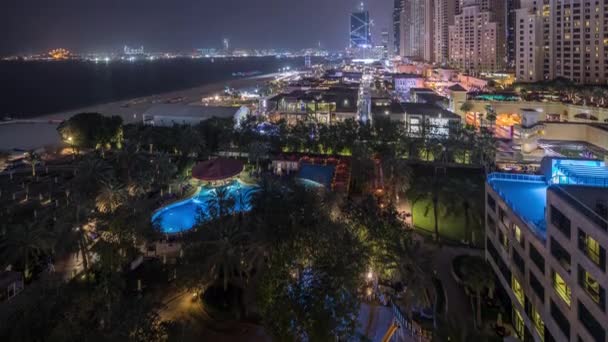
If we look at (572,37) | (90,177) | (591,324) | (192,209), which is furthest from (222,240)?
(572,37)

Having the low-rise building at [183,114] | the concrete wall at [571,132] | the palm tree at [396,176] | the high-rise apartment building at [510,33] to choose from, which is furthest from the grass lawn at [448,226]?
the high-rise apartment building at [510,33]

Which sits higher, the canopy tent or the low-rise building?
the low-rise building

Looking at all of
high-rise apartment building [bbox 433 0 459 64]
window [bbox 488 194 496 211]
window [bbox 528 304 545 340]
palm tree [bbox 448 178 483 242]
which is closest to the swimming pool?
palm tree [bbox 448 178 483 242]

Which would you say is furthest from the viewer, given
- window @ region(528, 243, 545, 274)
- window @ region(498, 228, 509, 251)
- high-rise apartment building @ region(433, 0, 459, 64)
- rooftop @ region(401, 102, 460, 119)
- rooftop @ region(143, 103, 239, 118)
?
high-rise apartment building @ region(433, 0, 459, 64)

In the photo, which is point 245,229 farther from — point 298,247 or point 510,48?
point 510,48

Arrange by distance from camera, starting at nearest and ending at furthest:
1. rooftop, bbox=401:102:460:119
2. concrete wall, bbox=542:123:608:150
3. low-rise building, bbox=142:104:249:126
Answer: concrete wall, bbox=542:123:608:150
rooftop, bbox=401:102:460:119
low-rise building, bbox=142:104:249:126

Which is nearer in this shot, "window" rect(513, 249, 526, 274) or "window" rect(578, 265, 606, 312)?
"window" rect(578, 265, 606, 312)

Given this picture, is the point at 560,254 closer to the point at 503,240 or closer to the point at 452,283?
the point at 503,240

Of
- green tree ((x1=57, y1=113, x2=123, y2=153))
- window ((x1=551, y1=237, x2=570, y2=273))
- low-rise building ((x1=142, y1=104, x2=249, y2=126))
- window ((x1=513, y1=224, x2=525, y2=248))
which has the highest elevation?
low-rise building ((x1=142, y1=104, x2=249, y2=126))

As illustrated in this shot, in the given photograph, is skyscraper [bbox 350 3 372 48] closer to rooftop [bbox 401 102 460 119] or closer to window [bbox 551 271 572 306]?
rooftop [bbox 401 102 460 119]
